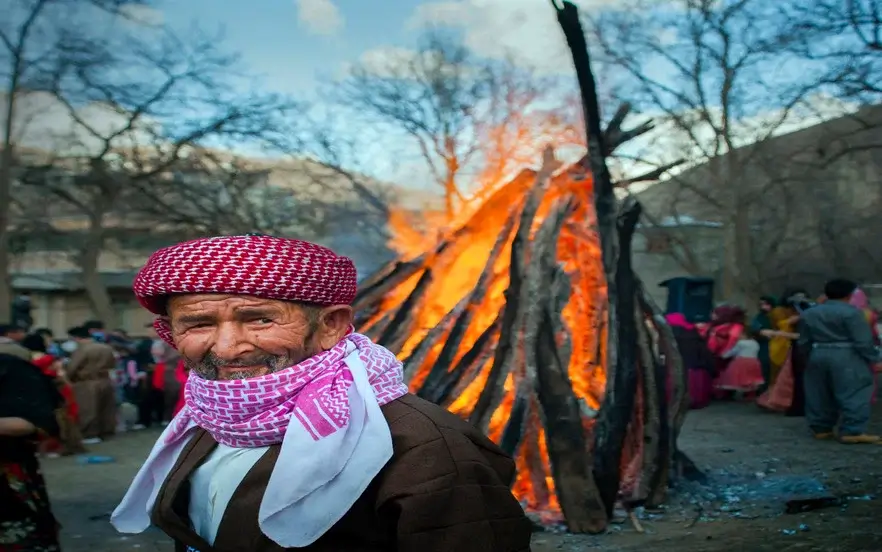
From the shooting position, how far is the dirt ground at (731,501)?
544cm

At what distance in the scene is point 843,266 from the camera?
27.0 meters

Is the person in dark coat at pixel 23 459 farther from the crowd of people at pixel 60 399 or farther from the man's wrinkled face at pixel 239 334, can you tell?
the man's wrinkled face at pixel 239 334

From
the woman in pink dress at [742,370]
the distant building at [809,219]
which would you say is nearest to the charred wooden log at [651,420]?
the woman in pink dress at [742,370]

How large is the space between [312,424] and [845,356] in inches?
341

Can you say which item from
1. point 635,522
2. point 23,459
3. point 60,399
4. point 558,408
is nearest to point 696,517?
point 635,522

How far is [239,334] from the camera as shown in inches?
77.2

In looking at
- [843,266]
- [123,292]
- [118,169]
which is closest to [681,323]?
[118,169]

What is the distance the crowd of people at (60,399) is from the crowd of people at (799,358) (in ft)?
23.7

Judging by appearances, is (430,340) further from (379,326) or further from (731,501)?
(731,501)

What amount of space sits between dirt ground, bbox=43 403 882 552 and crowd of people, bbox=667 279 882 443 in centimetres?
51

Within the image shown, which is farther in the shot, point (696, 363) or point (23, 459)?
point (696, 363)

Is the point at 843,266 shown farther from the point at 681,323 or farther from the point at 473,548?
the point at 473,548

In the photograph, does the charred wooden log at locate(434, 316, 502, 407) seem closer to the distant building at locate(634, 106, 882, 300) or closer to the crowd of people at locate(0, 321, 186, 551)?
the crowd of people at locate(0, 321, 186, 551)

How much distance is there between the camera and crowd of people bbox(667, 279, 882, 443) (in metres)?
8.91
